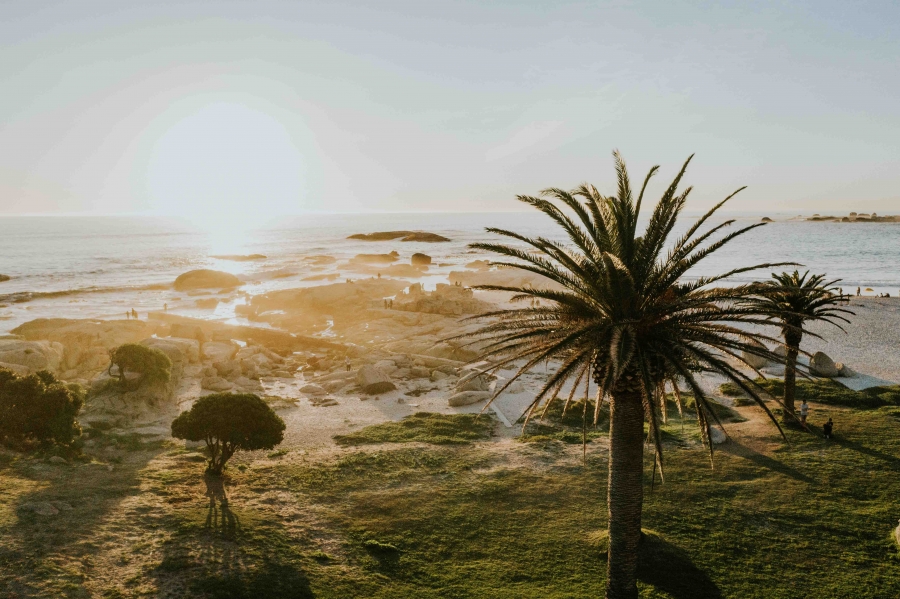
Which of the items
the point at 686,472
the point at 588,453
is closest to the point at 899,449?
the point at 686,472

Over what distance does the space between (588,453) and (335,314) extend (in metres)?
40.6

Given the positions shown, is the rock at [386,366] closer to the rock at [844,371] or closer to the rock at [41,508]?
the rock at [41,508]

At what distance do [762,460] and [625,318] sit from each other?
1462cm

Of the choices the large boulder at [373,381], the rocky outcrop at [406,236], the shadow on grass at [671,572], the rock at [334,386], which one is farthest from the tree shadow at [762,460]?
the rocky outcrop at [406,236]

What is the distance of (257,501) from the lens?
754 inches

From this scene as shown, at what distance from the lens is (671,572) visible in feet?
49.9

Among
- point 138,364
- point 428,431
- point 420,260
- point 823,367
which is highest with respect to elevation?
point 420,260

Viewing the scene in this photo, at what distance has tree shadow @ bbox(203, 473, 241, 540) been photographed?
16.7 meters

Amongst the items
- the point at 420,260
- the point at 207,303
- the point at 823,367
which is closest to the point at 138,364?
the point at 823,367

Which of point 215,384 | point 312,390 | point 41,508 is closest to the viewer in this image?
point 41,508

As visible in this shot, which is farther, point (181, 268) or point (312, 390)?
point (181, 268)

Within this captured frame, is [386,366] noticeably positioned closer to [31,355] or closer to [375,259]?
[31,355]

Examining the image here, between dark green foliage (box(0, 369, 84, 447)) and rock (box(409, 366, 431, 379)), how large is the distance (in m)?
20.0

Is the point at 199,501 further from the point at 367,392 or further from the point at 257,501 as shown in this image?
the point at 367,392
